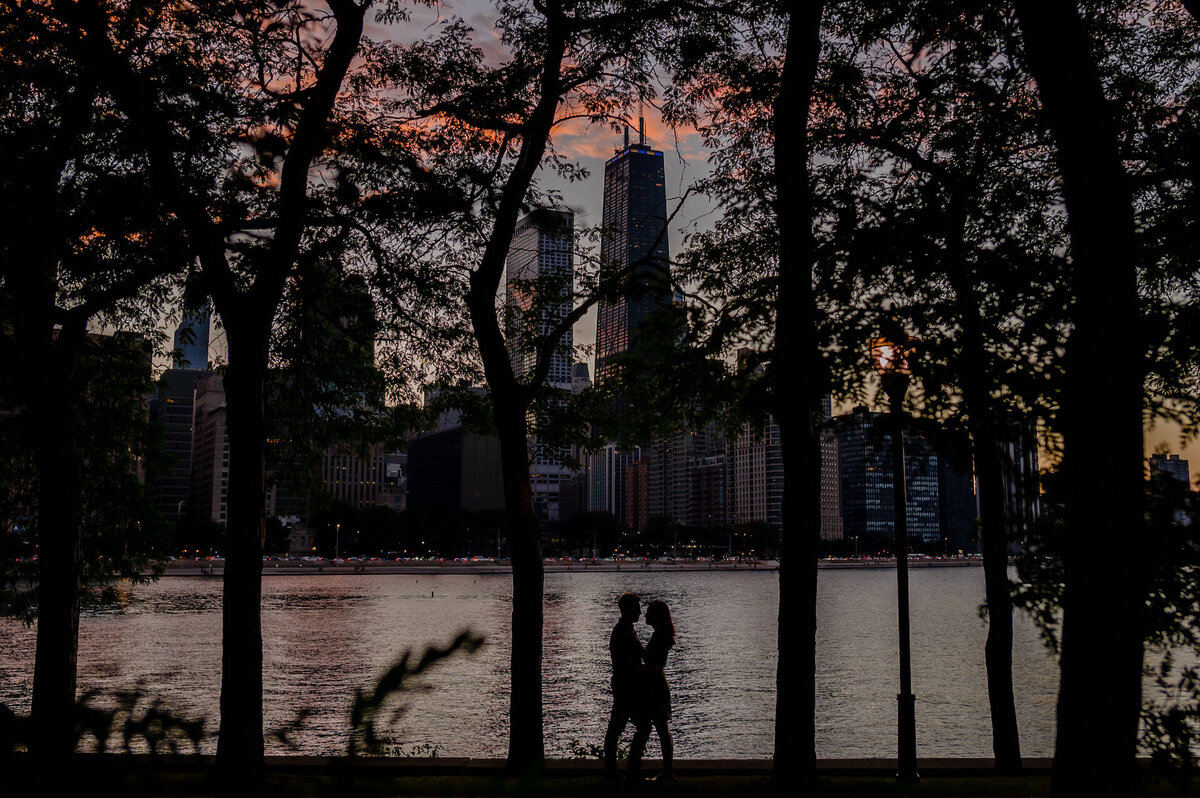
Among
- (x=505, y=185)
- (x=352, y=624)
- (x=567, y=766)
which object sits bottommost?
(x=352, y=624)

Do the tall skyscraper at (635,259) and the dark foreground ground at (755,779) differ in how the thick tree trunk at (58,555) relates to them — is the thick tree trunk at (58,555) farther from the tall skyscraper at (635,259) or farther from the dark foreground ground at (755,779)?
the tall skyscraper at (635,259)

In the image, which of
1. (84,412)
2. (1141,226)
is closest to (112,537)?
(84,412)

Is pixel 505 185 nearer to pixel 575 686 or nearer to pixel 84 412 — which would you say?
pixel 84 412

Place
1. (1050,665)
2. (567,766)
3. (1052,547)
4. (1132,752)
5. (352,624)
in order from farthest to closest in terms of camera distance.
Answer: (352,624) → (1050,665) → (567,766) → (1052,547) → (1132,752)

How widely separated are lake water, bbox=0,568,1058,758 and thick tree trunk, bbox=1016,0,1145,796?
4.09m

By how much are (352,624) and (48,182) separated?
55311mm

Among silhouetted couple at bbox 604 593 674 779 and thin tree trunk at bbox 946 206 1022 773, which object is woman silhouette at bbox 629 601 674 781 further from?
thin tree trunk at bbox 946 206 1022 773

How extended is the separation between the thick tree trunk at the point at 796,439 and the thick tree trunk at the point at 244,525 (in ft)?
21.8

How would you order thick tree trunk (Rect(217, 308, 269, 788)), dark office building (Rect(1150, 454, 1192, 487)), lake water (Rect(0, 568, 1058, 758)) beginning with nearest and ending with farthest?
dark office building (Rect(1150, 454, 1192, 487))
thick tree trunk (Rect(217, 308, 269, 788))
lake water (Rect(0, 568, 1058, 758))

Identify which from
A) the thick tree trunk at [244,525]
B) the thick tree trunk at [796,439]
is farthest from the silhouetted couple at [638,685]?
the thick tree trunk at [244,525]

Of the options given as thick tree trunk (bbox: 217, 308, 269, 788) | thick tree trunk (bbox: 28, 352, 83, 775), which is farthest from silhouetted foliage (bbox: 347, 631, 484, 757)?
thick tree trunk (bbox: 28, 352, 83, 775)

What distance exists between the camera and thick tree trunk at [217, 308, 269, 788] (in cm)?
1195

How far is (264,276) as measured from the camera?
12352mm

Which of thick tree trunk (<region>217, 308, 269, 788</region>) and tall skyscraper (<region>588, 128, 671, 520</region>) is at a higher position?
tall skyscraper (<region>588, 128, 671, 520</region>)
